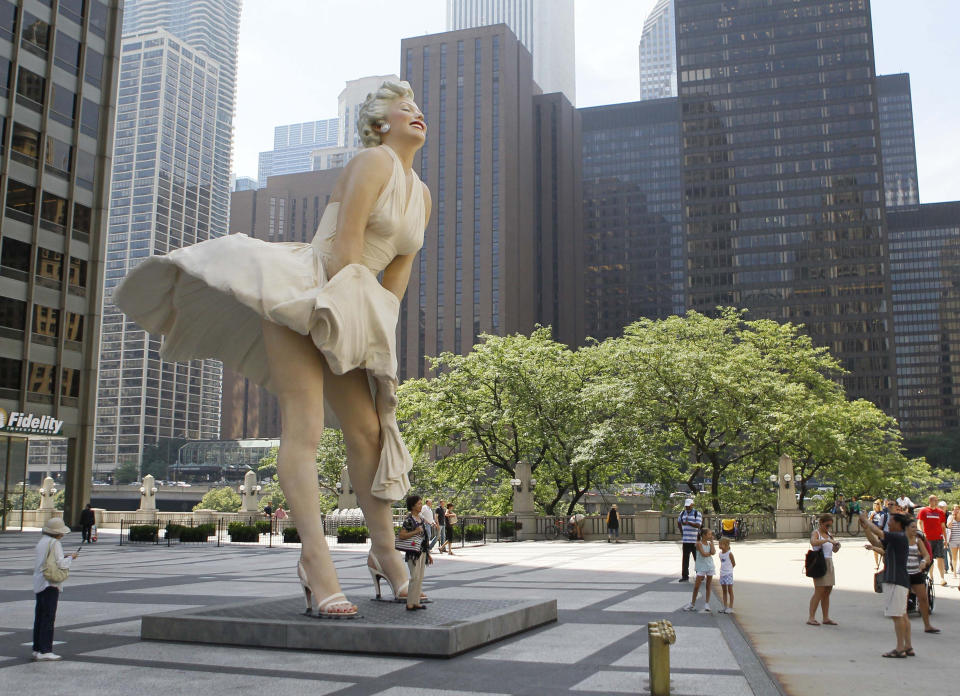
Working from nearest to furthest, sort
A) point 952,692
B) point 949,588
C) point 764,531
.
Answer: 1. point 952,692
2. point 949,588
3. point 764,531

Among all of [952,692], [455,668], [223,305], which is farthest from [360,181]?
[952,692]

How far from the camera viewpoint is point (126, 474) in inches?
5177

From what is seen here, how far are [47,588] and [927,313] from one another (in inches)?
7220

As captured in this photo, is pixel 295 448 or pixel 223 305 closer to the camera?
pixel 295 448

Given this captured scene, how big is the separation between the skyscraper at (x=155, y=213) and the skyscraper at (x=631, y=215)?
258 ft

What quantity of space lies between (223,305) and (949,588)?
13.9 meters

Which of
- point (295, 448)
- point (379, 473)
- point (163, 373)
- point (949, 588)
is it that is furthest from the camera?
point (163, 373)

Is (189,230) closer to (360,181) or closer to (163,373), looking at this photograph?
(163,373)

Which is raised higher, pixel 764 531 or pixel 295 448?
pixel 295 448

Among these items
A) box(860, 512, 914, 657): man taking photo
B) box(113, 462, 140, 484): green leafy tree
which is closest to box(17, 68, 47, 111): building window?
box(860, 512, 914, 657): man taking photo

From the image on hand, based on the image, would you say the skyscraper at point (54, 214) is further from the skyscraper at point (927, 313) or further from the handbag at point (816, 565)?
the skyscraper at point (927, 313)

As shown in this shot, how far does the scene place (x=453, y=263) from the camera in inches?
5017

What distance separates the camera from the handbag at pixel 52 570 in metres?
8.25

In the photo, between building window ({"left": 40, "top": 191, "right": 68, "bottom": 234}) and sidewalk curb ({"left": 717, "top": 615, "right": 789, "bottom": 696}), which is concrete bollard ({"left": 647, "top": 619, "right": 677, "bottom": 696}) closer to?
sidewalk curb ({"left": 717, "top": 615, "right": 789, "bottom": 696})
